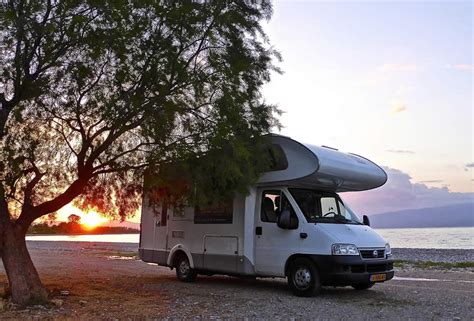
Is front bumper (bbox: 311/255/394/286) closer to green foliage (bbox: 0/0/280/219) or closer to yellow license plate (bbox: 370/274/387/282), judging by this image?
yellow license plate (bbox: 370/274/387/282)

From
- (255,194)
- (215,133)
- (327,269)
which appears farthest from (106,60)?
(327,269)

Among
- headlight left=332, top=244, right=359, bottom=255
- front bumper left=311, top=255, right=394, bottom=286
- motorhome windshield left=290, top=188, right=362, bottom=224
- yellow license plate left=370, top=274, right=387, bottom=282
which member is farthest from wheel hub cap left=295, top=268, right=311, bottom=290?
yellow license plate left=370, top=274, right=387, bottom=282

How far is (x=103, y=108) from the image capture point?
33.0 feet

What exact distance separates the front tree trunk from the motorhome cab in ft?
9.62

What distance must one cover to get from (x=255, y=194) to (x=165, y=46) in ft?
14.3

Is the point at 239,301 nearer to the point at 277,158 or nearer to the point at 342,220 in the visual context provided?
the point at 342,220

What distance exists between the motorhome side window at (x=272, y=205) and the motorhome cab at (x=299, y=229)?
2 cm

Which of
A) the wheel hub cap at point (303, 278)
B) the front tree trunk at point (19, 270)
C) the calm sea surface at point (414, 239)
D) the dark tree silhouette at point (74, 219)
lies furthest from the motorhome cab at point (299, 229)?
the calm sea surface at point (414, 239)

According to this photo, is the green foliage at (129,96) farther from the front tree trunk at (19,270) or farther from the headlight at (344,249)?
the headlight at (344,249)

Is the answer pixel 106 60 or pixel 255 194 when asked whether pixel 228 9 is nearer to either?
pixel 106 60

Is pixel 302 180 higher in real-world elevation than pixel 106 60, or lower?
lower

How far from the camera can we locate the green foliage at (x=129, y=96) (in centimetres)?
940

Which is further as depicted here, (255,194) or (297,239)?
(255,194)

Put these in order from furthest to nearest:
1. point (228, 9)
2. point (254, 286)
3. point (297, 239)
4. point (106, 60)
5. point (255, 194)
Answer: point (254, 286) → point (255, 194) → point (297, 239) → point (228, 9) → point (106, 60)
